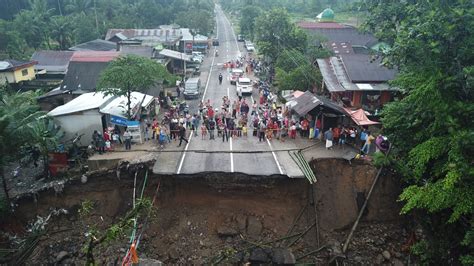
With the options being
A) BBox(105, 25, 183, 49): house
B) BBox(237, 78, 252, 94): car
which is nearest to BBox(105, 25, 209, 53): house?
BBox(105, 25, 183, 49): house

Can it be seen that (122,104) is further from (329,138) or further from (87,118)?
(329,138)

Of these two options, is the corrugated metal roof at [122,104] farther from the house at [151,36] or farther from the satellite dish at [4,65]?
the house at [151,36]

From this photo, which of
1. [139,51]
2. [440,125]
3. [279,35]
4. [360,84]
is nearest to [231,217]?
[440,125]

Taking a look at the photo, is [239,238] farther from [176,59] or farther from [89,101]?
[176,59]

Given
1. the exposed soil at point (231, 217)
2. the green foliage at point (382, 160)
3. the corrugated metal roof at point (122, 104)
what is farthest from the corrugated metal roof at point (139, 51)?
the green foliage at point (382, 160)

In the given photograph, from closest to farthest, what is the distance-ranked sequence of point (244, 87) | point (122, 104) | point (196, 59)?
point (122, 104), point (244, 87), point (196, 59)

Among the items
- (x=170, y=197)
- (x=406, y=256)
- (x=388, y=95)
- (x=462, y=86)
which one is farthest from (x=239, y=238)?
(x=388, y=95)
